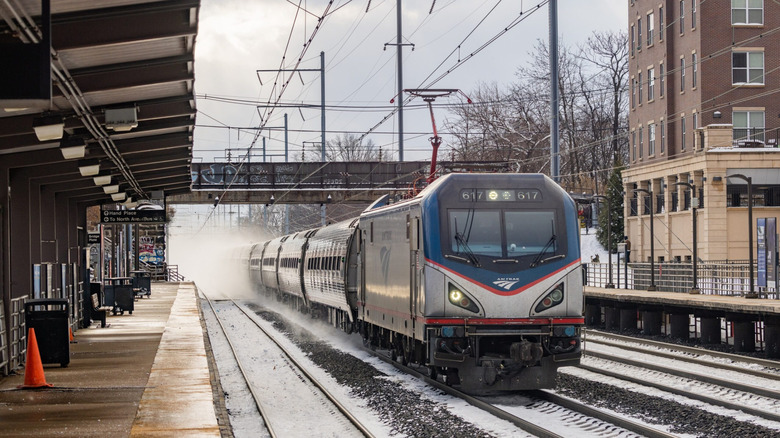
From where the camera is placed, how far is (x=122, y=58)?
1205 cm

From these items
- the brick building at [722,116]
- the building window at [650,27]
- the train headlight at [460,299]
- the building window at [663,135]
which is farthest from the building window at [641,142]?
the train headlight at [460,299]

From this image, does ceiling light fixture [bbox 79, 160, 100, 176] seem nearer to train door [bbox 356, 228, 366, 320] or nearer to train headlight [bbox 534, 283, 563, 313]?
train door [bbox 356, 228, 366, 320]

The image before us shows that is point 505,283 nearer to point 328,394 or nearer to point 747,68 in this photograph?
point 328,394

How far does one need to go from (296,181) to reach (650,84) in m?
18.4

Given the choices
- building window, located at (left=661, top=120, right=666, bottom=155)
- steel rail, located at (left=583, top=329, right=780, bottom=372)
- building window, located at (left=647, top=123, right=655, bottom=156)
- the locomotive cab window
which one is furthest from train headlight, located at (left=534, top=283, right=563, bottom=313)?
building window, located at (left=647, top=123, right=655, bottom=156)

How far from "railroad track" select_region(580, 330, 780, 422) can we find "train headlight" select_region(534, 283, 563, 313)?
1855 millimetres

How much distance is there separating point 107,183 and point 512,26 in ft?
28.9

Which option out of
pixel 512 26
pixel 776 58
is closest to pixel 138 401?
pixel 512 26

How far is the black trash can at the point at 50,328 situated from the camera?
17078 millimetres

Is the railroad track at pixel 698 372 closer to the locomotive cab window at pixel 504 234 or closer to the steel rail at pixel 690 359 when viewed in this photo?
the steel rail at pixel 690 359

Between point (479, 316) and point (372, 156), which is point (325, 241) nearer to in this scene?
point (479, 316)


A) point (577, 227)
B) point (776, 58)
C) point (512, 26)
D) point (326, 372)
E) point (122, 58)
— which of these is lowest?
point (326, 372)

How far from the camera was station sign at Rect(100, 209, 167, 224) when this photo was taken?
2931 cm

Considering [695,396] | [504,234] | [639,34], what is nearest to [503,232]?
[504,234]
